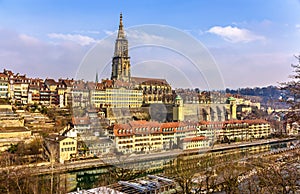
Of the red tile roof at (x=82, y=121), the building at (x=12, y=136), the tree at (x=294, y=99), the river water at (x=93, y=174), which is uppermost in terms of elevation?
the tree at (x=294, y=99)

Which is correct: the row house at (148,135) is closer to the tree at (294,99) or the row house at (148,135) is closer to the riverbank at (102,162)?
the riverbank at (102,162)

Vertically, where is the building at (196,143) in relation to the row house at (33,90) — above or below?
below

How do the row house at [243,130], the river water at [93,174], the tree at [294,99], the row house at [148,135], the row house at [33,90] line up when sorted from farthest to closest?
the row house at [33,90]
the row house at [243,130]
the row house at [148,135]
the river water at [93,174]
the tree at [294,99]

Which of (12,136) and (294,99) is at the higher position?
(294,99)

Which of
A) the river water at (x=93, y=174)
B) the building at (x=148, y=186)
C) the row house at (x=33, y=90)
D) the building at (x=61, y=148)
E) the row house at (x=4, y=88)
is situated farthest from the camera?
the row house at (x=33, y=90)

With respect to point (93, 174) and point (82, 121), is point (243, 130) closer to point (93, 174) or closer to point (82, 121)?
point (82, 121)

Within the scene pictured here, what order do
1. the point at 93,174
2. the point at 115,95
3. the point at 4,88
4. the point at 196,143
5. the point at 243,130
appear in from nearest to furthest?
the point at 196,143
the point at 93,174
the point at 115,95
the point at 4,88
the point at 243,130

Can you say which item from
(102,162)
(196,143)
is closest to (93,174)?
(102,162)

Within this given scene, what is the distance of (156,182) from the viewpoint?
4480 mm

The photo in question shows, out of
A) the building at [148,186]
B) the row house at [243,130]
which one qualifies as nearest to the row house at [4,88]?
the row house at [243,130]

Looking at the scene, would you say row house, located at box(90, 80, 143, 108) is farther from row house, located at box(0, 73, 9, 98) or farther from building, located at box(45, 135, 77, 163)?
row house, located at box(0, 73, 9, 98)

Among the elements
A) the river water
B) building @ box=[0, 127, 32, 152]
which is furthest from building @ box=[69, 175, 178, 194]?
building @ box=[0, 127, 32, 152]

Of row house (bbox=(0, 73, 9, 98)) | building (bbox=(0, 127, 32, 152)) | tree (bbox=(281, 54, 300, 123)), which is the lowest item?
building (bbox=(0, 127, 32, 152))

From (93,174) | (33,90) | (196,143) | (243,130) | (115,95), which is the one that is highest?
(33,90)
